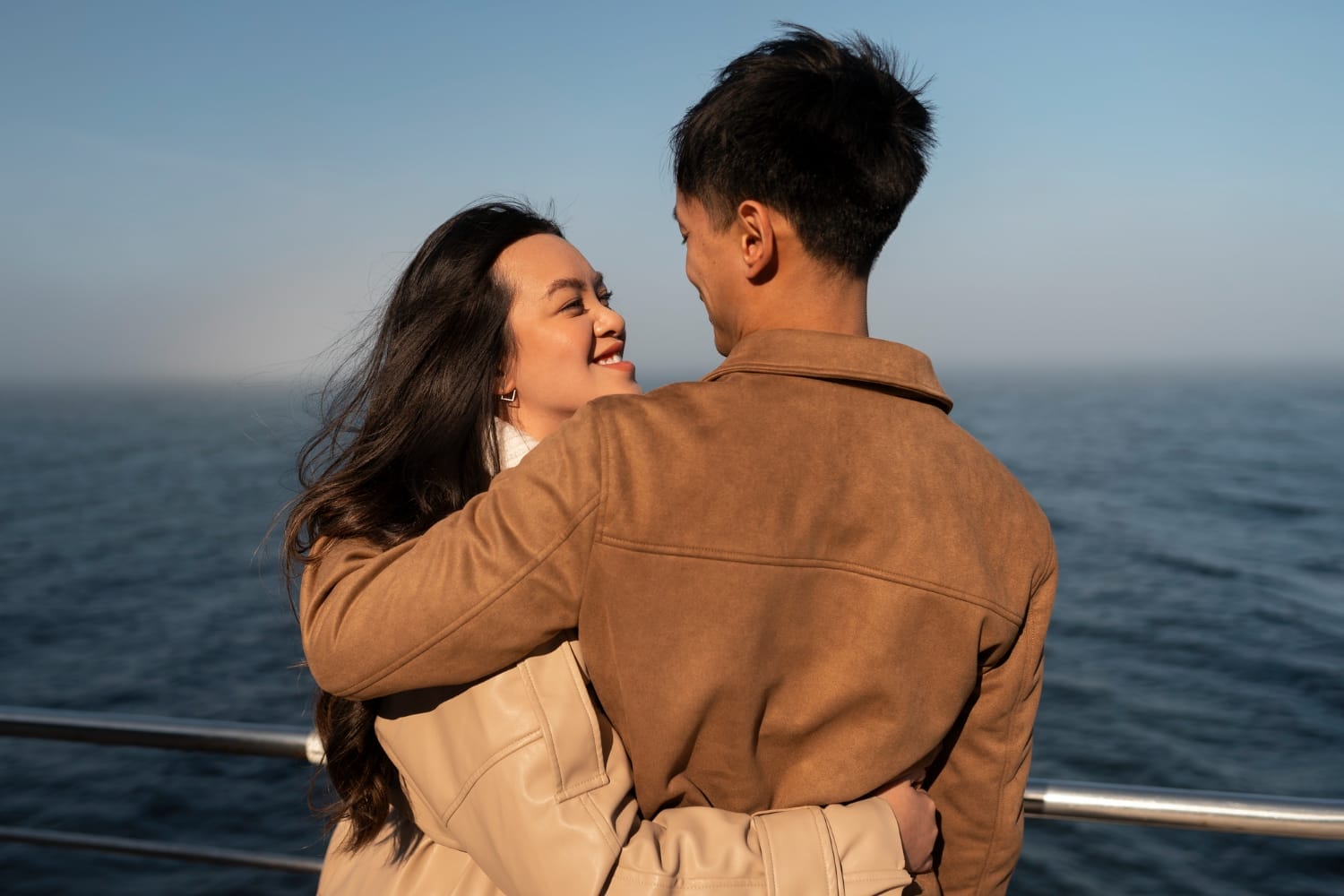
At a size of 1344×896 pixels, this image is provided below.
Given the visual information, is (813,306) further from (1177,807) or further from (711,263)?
(1177,807)

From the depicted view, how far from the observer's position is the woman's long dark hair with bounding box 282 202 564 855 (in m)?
1.67

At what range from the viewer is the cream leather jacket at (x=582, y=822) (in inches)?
47.9

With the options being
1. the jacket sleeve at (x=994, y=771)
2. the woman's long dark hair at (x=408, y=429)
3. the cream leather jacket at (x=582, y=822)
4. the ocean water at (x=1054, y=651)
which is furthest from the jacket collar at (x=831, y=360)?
the ocean water at (x=1054, y=651)

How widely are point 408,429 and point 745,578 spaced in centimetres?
101

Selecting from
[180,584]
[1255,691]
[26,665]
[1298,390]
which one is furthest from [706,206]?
[1298,390]

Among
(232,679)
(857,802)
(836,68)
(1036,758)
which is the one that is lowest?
(232,679)

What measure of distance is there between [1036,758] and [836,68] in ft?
68.4

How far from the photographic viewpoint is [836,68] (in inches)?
54.1

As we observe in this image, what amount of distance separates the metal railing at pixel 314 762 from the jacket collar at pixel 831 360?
0.88 metres

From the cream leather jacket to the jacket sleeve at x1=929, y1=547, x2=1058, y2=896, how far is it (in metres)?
0.21

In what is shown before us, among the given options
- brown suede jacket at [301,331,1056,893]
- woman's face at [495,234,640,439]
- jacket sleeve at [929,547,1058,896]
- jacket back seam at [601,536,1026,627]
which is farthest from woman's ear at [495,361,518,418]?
jacket sleeve at [929,547,1058,896]

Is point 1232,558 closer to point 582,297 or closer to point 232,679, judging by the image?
point 232,679

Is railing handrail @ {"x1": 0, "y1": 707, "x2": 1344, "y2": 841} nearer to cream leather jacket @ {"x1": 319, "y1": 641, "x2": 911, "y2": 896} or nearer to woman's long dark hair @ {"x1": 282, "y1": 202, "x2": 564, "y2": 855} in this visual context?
woman's long dark hair @ {"x1": 282, "y1": 202, "x2": 564, "y2": 855}

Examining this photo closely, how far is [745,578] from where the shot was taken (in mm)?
1202
